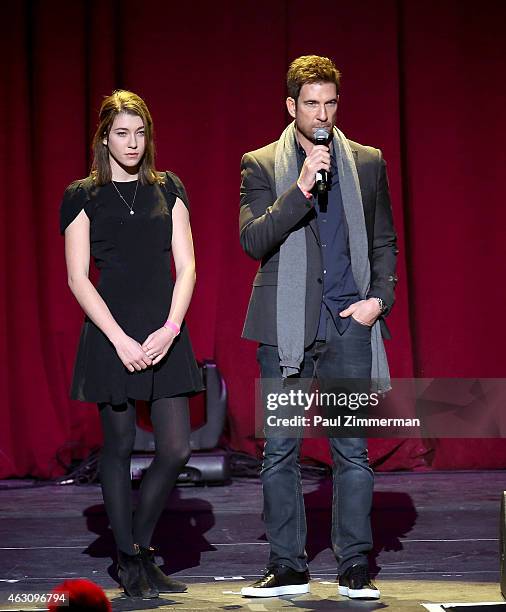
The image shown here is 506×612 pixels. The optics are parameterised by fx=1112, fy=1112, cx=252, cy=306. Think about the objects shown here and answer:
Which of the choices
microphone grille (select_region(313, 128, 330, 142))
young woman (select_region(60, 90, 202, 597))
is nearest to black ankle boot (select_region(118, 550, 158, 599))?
young woman (select_region(60, 90, 202, 597))

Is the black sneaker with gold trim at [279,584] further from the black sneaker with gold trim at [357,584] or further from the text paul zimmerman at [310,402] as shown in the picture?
the text paul zimmerman at [310,402]

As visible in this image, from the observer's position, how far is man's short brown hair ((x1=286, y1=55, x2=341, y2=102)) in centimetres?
296

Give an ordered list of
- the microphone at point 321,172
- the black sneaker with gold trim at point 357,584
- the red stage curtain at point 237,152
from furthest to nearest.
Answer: the red stage curtain at point 237,152 < the black sneaker with gold trim at point 357,584 < the microphone at point 321,172

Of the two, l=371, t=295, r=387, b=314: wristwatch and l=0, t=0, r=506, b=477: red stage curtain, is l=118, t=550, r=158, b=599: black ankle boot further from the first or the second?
l=0, t=0, r=506, b=477: red stage curtain

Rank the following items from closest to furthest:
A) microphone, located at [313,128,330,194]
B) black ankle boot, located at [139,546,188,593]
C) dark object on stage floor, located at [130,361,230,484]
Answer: microphone, located at [313,128,330,194] → black ankle boot, located at [139,546,188,593] → dark object on stage floor, located at [130,361,230,484]

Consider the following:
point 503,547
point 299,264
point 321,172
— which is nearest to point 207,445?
point 299,264

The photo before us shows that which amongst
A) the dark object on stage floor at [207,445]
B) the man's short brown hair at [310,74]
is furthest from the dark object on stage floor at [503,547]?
the dark object on stage floor at [207,445]

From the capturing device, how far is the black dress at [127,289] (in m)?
3.07

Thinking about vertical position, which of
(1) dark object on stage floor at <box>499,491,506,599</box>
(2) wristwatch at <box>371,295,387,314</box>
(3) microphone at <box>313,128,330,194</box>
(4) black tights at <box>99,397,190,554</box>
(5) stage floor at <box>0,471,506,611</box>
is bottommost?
(5) stage floor at <box>0,471,506,611</box>

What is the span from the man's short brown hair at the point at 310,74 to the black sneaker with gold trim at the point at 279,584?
129 centimetres

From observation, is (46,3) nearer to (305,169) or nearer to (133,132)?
(133,132)

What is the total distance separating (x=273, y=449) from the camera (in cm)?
304

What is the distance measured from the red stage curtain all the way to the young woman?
2.21 meters

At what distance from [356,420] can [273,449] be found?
0.26 meters
